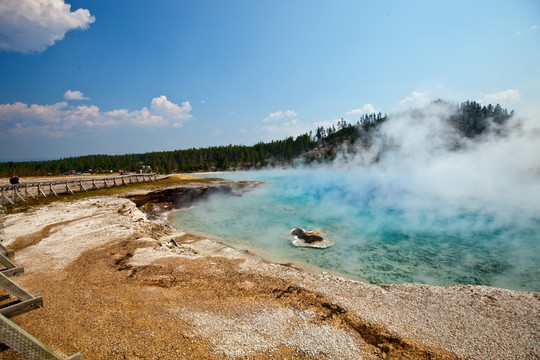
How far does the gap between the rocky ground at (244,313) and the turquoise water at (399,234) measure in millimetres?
4929

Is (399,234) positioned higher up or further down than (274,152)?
further down

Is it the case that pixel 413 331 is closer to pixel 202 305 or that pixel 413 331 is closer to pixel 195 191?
pixel 202 305

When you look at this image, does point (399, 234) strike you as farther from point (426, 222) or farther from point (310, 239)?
point (310, 239)

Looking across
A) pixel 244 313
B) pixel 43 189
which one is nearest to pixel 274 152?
pixel 43 189

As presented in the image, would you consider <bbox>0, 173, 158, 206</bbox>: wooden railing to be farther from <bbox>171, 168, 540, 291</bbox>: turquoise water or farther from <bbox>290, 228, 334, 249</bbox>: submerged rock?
<bbox>290, 228, 334, 249</bbox>: submerged rock

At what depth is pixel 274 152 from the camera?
430ft

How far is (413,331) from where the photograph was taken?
7094mm

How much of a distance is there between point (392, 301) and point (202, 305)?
731 cm

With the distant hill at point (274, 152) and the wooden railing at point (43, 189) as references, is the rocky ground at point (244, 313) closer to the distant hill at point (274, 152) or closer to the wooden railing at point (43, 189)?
the wooden railing at point (43, 189)

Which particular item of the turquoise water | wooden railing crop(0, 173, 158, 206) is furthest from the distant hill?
the turquoise water

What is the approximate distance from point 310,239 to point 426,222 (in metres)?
15.4

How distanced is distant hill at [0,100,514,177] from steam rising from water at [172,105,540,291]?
70.7m

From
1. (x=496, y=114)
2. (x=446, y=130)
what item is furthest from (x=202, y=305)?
(x=496, y=114)

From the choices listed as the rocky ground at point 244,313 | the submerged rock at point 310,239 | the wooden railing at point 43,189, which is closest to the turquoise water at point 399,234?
the submerged rock at point 310,239
